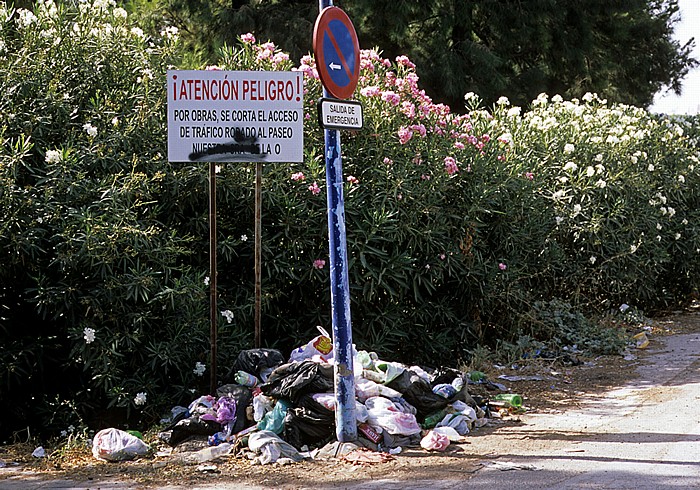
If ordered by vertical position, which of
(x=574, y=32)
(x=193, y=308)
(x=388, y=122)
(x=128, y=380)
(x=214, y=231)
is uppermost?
(x=574, y=32)

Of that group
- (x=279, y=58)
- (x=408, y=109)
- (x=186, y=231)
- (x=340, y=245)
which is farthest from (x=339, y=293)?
(x=279, y=58)

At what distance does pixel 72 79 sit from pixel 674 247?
886 centimetres

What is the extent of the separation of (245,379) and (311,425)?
68 cm

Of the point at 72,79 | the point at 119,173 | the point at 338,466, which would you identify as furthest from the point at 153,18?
the point at 338,466

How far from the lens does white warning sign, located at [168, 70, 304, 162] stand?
702 cm

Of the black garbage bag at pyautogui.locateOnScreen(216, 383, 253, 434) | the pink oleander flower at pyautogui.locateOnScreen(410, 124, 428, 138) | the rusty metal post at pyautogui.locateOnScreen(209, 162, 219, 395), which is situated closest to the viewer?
the black garbage bag at pyautogui.locateOnScreen(216, 383, 253, 434)

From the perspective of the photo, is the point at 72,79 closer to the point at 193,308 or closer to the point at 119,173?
the point at 119,173

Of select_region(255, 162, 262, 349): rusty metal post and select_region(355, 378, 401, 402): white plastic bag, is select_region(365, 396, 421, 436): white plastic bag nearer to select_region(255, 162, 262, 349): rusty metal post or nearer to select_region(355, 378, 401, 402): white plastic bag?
select_region(355, 378, 401, 402): white plastic bag

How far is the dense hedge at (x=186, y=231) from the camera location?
6953 millimetres

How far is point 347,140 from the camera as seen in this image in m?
8.70

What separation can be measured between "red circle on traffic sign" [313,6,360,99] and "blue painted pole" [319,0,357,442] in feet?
0.44

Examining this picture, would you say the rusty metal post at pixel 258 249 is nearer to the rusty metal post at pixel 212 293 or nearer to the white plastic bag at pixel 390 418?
the rusty metal post at pixel 212 293

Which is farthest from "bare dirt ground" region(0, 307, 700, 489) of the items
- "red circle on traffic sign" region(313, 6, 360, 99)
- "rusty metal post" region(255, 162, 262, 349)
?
"red circle on traffic sign" region(313, 6, 360, 99)

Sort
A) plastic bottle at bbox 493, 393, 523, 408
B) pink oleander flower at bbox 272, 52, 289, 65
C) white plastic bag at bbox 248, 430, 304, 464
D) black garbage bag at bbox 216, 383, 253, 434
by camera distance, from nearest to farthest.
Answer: white plastic bag at bbox 248, 430, 304, 464 → black garbage bag at bbox 216, 383, 253, 434 → plastic bottle at bbox 493, 393, 523, 408 → pink oleander flower at bbox 272, 52, 289, 65
